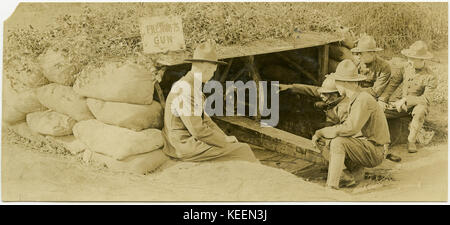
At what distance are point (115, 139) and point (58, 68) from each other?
975mm

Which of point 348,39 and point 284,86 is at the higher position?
point 348,39

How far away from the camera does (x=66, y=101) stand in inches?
280

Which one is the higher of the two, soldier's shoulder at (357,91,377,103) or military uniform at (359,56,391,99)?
military uniform at (359,56,391,99)

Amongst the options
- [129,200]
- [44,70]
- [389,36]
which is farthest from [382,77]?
[44,70]

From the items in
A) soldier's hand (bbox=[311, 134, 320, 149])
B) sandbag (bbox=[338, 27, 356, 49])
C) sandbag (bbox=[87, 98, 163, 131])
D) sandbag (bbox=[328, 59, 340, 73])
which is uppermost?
sandbag (bbox=[338, 27, 356, 49])

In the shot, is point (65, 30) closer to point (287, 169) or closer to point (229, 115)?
point (229, 115)

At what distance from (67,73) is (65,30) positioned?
1.54 feet

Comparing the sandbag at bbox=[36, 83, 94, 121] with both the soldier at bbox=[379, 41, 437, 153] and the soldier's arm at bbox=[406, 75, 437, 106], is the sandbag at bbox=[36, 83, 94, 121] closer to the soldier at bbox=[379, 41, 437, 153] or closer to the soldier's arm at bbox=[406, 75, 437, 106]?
the soldier at bbox=[379, 41, 437, 153]

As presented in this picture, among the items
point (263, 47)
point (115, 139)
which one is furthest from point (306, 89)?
point (115, 139)

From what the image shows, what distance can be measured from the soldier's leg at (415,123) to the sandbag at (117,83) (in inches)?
109

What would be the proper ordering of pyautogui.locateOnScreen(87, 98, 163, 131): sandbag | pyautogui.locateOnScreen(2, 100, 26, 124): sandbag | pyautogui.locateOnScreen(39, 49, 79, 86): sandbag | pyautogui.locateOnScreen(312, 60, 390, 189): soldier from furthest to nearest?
pyautogui.locateOnScreen(2, 100, 26, 124): sandbag < pyautogui.locateOnScreen(39, 49, 79, 86): sandbag < pyautogui.locateOnScreen(312, 60, 390, 189): soldier < pyautogui.locateOnScreen(87, 98, 163, 131): sandbag

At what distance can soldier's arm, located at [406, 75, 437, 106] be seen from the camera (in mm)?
7289

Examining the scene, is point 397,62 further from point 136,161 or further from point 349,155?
point 136,161

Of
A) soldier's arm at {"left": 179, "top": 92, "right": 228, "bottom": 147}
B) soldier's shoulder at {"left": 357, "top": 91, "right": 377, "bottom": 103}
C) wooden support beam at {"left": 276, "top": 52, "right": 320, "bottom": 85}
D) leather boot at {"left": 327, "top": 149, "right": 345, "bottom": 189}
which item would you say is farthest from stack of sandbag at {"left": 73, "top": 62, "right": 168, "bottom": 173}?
soldier's shoulder at {"left": 357, "top": 91, "right": 377, "bottom": 103}
